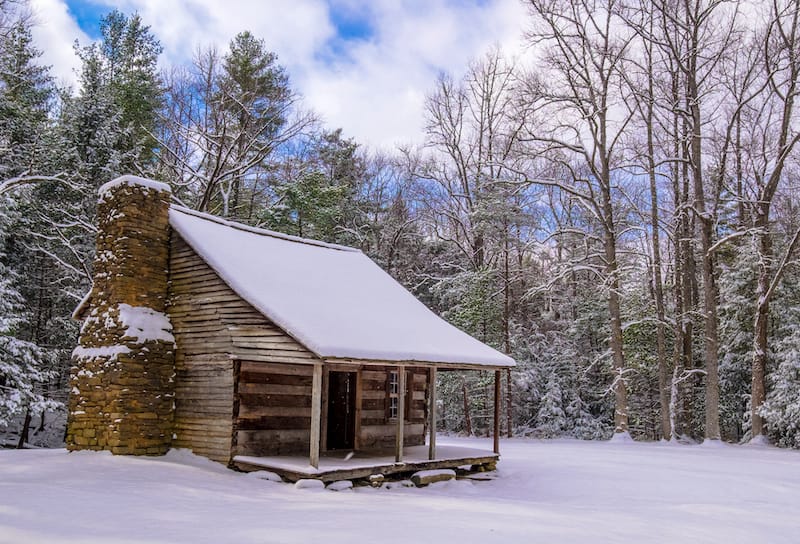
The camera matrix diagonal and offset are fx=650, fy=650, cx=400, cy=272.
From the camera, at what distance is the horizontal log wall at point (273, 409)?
1263 cm

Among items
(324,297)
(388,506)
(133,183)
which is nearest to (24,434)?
(133,183)

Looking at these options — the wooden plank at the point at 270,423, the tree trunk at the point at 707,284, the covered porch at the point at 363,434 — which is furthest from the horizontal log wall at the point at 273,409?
the tree trunk at the point at 707,284

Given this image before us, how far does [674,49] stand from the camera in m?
23.3

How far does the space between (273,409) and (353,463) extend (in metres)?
2.06

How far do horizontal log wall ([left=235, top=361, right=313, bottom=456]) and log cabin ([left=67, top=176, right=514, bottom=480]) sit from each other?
24 mm

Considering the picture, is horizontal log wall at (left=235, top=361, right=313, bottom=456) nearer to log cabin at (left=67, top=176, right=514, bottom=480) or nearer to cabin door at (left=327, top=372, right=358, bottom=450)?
log cabin at (left=67, top=176, right=514, bottom=480)

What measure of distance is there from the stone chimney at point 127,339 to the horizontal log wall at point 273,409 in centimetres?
188

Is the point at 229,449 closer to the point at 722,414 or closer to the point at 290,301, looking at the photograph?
the point at 290,301

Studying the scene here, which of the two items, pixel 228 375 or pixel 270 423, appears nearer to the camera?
pixel 228 375

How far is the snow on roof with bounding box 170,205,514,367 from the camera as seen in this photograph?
11.7m

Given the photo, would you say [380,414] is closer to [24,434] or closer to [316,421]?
[316,421]

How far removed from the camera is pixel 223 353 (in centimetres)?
1276

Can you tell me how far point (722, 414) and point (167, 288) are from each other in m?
23.1

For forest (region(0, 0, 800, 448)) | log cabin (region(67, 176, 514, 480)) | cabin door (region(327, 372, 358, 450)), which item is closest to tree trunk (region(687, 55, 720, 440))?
forest (region(0, 0, 800, 448))
